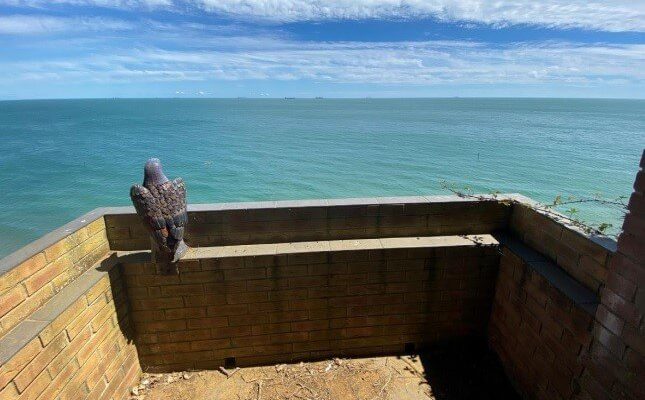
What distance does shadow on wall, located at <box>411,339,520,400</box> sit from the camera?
15.3ft

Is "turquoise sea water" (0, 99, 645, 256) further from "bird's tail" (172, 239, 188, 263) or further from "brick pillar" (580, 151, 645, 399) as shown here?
"brick pillar" (580, 151, 645, 399)

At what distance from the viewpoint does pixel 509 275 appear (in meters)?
4.74

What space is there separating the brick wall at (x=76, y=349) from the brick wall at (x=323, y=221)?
0.74m

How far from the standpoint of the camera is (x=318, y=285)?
488cm

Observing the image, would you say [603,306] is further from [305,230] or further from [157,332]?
[157,332]

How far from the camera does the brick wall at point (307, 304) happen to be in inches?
185

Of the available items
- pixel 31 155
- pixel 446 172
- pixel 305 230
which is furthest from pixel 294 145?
pixel 305 230

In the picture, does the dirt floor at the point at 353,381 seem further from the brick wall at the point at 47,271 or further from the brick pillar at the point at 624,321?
the brick wall at the point at 47,271

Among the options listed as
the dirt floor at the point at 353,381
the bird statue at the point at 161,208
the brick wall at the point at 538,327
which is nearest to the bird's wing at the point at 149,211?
the bird statue at the point at 161,208

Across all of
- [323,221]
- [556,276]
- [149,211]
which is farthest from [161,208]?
[556,276]

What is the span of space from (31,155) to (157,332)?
166 ft

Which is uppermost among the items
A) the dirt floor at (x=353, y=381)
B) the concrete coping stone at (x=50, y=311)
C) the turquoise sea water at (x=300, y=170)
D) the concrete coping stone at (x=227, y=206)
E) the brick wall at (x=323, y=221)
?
the concrete coping stone at (x=227, y=206)

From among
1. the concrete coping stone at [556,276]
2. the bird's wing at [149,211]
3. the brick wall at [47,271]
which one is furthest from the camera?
the bird's wing at [149,211]

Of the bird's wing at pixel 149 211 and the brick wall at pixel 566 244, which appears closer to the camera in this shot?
the brick wall at pixel 566 244
